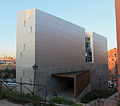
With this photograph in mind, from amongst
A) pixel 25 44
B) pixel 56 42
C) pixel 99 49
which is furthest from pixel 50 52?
pixel 99 49

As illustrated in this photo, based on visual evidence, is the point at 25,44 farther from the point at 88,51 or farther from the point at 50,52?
the point at 88,51

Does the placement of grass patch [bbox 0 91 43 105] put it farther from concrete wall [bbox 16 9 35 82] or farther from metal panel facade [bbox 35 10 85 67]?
metal panel facade [bbox 35 10 85 67]

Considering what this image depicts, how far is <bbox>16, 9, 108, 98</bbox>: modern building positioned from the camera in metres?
18.1

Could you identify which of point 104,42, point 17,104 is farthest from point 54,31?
point 104,42

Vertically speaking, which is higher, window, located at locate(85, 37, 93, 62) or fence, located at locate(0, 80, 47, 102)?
window, located at locate(85, 37, 93, 62)

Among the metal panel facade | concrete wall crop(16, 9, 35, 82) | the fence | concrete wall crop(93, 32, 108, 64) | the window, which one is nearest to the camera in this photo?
the fence

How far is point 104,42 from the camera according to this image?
38375mm

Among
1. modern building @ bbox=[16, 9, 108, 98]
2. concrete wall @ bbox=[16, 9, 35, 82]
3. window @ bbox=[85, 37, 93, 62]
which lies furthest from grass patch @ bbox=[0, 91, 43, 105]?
window @ bbox=[85, 37, 93, 62]

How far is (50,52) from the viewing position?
19797 millimetres

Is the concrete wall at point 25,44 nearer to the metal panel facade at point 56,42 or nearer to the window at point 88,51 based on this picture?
the metal panel facade at point 56,42

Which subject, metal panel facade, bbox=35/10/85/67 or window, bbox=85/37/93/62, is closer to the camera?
metal panel facade, bbox=35/10/85/67

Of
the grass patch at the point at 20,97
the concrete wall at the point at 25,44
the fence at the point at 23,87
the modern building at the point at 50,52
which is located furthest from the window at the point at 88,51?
the grass patch at the point at 20,97

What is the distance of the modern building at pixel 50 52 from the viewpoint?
18.1 meters

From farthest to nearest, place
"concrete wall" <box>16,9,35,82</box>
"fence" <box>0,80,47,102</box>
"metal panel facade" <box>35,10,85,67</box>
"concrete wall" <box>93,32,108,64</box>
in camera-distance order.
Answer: "concrete wall" <box>93,32,108,64</box> < "metal panel facade" <box>35,10,85,67</box> < "concrete wall" <box>16,9,35,82</box> < "fence" <box>0,80,47,102</box>
